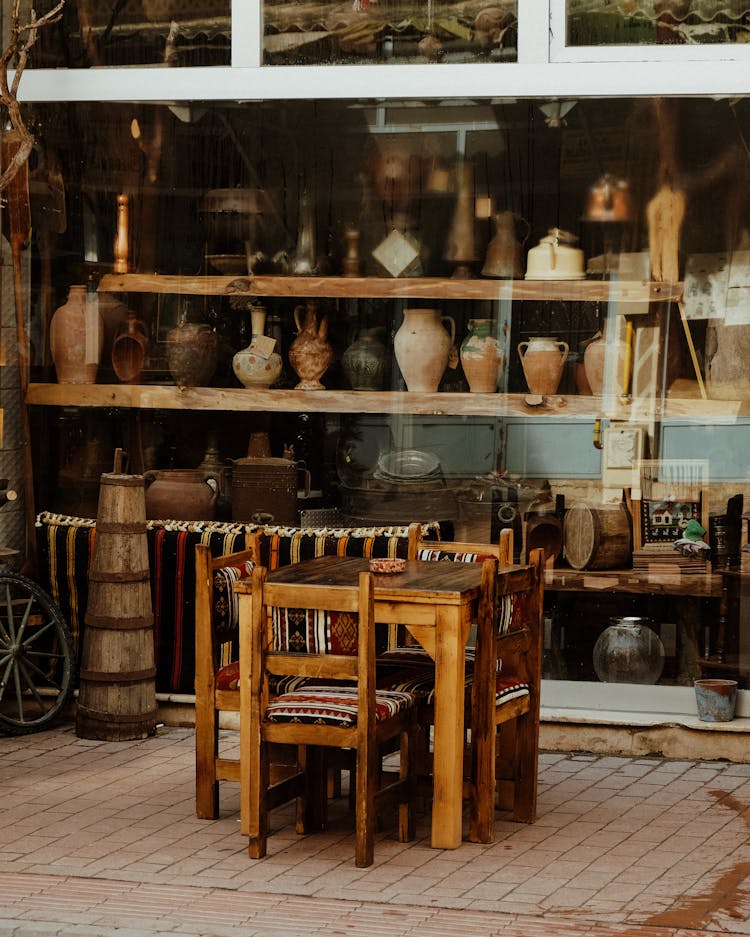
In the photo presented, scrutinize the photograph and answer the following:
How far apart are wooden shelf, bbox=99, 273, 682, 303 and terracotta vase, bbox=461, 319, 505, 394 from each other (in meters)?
0.15

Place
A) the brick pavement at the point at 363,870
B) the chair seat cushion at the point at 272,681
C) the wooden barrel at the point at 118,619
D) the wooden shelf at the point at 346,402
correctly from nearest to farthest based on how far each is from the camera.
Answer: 1. the brick pavement at the point at 363,870
2. the chair seat cushion at the point at 272,681
3. the wooden barrel at the point at 118,619
4. the wooden shelf at the point at 346,402

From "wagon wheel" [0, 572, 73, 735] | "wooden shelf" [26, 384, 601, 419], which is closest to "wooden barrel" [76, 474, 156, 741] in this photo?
→ "wagon wheel" [0, 572, 73, 735]

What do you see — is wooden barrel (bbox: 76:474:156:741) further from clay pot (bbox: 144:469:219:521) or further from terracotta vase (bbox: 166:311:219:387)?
terracotta vase (bbox: 166:311:219:387)

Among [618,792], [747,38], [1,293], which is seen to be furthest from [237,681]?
[747,38]

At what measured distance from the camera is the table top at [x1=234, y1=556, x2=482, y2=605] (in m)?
5.14

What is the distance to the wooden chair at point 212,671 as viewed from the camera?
5.60 meters

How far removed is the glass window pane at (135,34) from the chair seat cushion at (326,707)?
346 centimetres

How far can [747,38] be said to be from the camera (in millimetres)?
6930

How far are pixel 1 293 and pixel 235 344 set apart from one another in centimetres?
116

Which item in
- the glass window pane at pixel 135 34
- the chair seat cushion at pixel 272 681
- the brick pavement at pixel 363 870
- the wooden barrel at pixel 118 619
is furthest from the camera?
the glass window pane at pixel 135 34

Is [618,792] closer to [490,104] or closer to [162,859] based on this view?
[162,859]

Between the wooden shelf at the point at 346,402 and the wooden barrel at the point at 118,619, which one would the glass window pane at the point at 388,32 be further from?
the wooden barrel at the point at 118,619

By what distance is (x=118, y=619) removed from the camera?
682 centimetres

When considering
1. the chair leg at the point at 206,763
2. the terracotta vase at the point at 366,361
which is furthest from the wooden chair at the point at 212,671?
the terracotta vase at the point at 366,361
